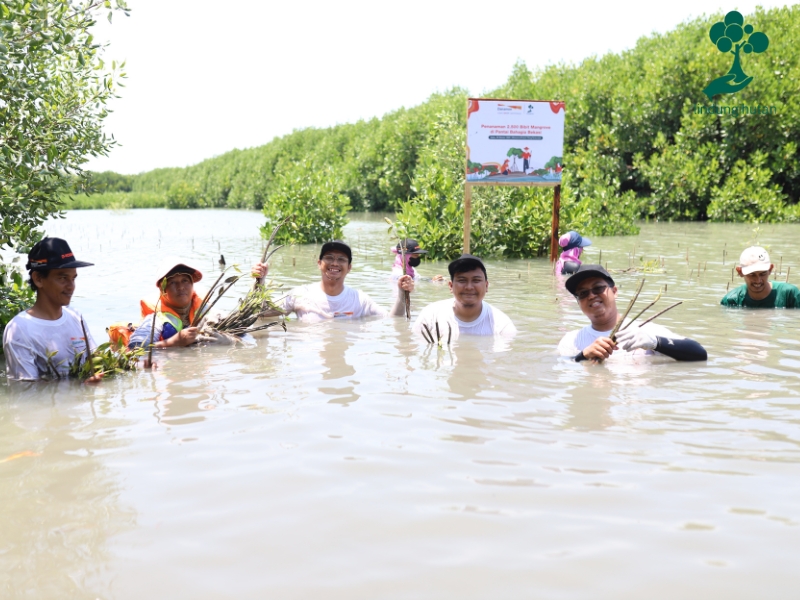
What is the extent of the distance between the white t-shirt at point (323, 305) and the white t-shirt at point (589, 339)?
122 inches

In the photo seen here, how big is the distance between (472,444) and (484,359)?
7.99 feet

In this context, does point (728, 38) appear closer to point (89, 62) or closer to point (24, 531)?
point (89, 62)

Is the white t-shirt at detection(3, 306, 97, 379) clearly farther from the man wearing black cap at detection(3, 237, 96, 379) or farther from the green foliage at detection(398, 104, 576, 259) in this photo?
the green foliage at detection(398, 104, 576, 259)

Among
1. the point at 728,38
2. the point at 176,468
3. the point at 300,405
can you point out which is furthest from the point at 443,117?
the point at 728,38

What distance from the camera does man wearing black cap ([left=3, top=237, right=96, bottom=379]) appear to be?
5.78 metres

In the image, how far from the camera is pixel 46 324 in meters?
5.93

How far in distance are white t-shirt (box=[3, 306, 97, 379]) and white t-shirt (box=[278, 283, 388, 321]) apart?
3181 millimetres

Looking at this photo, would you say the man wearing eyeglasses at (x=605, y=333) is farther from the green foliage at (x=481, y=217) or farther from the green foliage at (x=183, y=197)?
the green foliage at (x=183, y=197)

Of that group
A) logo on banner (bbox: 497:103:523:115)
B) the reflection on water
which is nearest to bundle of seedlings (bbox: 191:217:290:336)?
the reflection on water

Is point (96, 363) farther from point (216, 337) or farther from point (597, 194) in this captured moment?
point (597, 194)

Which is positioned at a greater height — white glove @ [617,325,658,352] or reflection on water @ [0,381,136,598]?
white glove @ [617,325,658,352]

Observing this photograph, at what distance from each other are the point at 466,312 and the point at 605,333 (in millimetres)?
1437

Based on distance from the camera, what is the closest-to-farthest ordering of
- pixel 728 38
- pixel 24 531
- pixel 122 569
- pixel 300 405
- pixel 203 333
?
pixel 122 569
pixel 24 531
pixel 300 405
pixel 203 333
pixel 728 38

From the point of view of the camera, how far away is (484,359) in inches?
271
